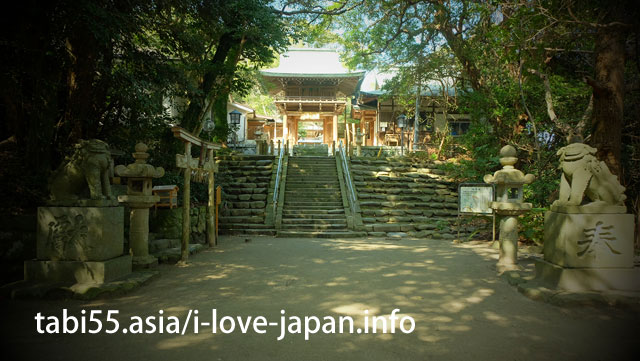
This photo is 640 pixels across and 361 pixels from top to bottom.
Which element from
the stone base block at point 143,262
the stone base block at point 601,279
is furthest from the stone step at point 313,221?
the stone base block at point 601,279

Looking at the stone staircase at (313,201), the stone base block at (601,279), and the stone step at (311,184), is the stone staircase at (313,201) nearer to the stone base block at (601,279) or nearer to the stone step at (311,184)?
the stone step at (311,184)

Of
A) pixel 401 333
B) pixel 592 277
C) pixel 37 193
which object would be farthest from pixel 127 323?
pixel 592 277

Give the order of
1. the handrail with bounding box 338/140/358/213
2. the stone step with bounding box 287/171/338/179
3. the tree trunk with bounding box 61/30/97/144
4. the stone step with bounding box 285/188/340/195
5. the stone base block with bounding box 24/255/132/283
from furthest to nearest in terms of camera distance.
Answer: the stone step with bounding box 287/171/338/179
the stone step with bounding box 285/188/340/195
the handrail with bounding box 338/140/358/213
the tree trunk with bounding box 61/30/97/144
the stone base block with bounding box 24/255/132/283

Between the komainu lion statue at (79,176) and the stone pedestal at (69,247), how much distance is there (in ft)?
0.48

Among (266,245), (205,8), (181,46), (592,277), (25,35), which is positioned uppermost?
(205,8)

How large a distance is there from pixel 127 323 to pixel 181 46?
6389 mm

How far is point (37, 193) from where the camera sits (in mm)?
4848

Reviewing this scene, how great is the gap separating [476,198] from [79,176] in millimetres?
7346

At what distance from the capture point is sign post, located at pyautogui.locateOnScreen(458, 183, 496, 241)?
744 centimetres

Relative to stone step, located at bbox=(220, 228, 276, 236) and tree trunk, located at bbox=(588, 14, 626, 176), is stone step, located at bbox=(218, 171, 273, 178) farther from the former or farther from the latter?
tree trunk, located at bbox=(588, 14, 626, 176)

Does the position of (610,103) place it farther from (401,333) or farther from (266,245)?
(266,245)

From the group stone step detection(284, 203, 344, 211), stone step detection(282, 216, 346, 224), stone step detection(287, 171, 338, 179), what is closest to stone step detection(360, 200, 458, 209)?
stone step detection(284, 203, 344, 211)

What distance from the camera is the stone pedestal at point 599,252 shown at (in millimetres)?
3576

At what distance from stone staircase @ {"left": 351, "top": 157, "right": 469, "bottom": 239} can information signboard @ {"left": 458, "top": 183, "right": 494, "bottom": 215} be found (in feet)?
4.64
